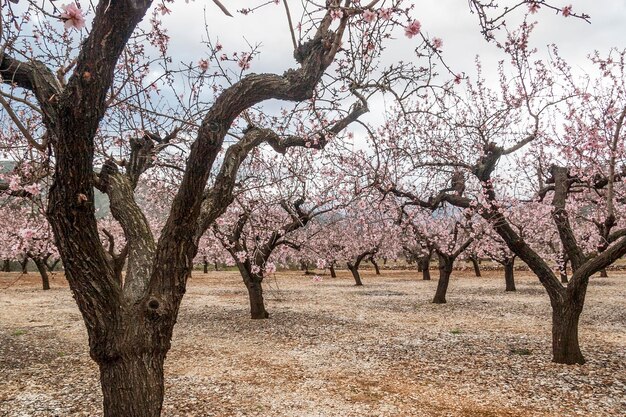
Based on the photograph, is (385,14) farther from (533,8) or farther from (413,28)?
(533,8)

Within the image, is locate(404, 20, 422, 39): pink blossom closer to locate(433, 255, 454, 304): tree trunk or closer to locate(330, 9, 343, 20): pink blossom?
locate(330, 9, 343, 20): pink blossom

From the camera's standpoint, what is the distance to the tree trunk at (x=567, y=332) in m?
9.86

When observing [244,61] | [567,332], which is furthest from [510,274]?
[244,61]

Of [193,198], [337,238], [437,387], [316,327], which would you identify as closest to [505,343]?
[437,387]

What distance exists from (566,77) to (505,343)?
772 cm

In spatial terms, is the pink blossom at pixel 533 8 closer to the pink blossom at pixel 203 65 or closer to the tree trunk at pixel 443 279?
the pink blossom at pixel 203 65

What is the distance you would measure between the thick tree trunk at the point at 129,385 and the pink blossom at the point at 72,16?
3.07 metres

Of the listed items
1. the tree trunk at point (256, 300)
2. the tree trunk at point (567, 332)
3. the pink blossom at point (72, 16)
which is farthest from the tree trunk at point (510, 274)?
the pink blossom at point (72, 16)

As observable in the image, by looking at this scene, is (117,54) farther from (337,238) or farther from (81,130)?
(337,238)

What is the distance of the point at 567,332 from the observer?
999cm

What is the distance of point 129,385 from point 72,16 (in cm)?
342

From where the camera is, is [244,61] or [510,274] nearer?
[244,61]

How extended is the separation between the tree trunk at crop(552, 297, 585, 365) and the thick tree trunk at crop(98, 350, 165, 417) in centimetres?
903

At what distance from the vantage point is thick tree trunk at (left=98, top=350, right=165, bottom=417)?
440 centimetres
